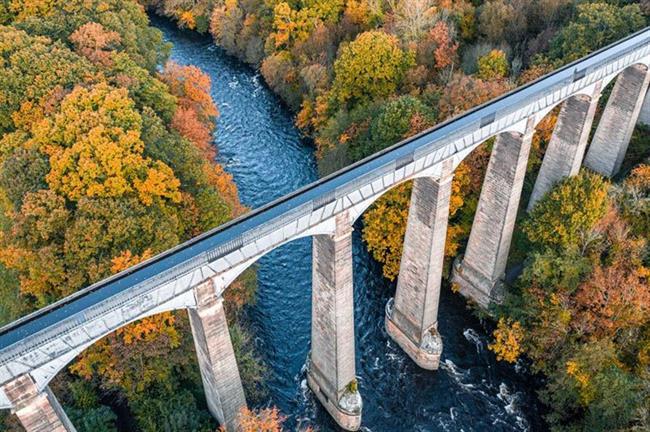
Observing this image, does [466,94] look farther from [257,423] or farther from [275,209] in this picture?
[257,423]

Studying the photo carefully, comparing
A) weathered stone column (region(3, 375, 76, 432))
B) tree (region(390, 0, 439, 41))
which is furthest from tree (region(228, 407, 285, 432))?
tree (region(390, 0, 439, 41))

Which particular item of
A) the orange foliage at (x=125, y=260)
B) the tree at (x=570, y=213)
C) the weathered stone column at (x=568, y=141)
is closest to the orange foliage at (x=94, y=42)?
the orange foliage at (x=125, y=260)

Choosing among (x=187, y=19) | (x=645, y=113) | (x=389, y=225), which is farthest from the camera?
(x=187, y=19)

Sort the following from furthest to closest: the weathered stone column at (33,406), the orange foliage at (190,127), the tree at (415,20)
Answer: the tree at (415,20) < the orange foliage at (190,127) < the weathered stone column at (33,406)

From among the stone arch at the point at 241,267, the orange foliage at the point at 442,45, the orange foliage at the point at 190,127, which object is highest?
the stone arch at the point at 241,267

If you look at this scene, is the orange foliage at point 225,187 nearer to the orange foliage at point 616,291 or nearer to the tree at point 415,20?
the tree at point 415,20


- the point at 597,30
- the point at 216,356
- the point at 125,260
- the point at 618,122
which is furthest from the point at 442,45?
the point at 216,356

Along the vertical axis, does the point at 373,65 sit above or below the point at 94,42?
below
